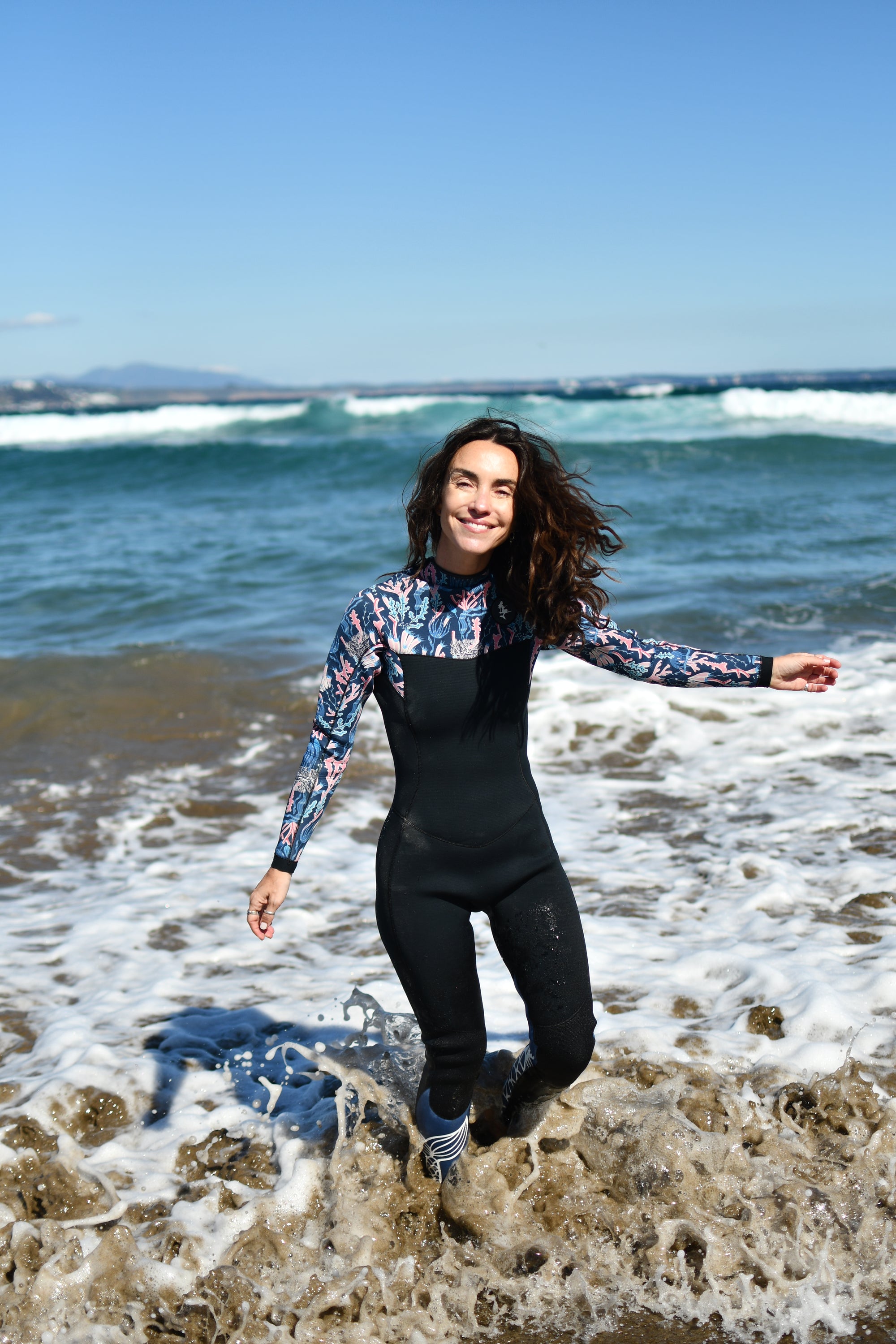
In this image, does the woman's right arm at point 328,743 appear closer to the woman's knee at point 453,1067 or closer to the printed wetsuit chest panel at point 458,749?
the printed wetsuit chest panel at point 458,749

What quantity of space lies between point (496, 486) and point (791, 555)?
1251cm

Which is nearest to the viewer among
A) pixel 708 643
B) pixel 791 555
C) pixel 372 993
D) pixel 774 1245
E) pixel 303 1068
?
pixel 774 1245

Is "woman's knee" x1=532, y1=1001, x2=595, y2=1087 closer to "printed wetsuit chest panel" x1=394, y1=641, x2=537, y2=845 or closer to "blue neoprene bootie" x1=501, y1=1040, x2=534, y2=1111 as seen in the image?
"blue neoprene bootie" x1=501, y1=1040, x2=534, y2=1111

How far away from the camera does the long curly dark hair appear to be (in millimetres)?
2695

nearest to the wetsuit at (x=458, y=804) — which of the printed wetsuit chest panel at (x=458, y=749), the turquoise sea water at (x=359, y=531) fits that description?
the printed wetsuit chest panel at (x=458, y=749)

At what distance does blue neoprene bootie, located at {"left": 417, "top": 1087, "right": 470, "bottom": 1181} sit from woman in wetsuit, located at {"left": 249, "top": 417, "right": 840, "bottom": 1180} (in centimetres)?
4

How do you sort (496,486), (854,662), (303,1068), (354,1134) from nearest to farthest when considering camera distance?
(496,486)
(354,1134)
(303,1068)
(854,662)

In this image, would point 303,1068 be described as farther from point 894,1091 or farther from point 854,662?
point 854,662

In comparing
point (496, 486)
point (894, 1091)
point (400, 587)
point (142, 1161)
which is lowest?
point (142, 1161)

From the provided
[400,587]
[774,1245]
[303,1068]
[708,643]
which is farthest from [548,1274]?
[708,643]

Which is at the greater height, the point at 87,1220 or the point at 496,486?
the point at 496,486

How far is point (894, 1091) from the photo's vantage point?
333cm

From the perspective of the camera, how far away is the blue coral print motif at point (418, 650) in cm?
273

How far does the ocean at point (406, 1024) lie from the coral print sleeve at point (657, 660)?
2.11 feet
